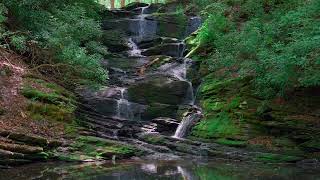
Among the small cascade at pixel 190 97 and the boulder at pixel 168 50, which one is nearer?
the small cascade at pixel 190 97

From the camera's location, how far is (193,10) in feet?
107

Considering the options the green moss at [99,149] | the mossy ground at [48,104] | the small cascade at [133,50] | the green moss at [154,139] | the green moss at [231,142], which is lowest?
the green moss at [154,139]

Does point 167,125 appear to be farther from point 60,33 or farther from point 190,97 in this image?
point 60,33

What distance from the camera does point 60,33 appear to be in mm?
17484

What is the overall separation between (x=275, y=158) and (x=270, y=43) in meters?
4.85

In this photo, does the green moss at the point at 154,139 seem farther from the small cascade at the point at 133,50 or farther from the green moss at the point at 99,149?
the small cascade at the point at 133,50

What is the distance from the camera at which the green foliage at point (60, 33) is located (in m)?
16.6

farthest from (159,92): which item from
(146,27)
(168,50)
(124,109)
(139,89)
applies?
(146,27)

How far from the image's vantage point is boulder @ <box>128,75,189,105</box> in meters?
18.7

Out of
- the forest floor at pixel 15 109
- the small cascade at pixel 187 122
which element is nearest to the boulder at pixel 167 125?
the small cascade at pixel 187 122

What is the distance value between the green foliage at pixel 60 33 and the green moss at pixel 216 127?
473 centimetres

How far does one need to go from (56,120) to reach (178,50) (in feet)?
38.8

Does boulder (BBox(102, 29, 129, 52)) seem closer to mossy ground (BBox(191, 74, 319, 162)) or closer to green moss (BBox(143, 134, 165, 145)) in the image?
mossy ground (BBox(191, 74, 319, 162))

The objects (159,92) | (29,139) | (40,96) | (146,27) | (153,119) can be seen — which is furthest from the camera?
(146,27)
